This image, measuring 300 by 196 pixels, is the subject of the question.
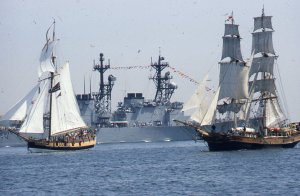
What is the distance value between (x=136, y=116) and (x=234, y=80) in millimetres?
80811

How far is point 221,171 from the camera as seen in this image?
67812 millimetres

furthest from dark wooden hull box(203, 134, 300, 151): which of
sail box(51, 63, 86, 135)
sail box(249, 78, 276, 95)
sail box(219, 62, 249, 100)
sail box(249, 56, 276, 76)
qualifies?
sail box(51, 63, 86, 135)

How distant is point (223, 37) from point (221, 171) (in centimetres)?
4334

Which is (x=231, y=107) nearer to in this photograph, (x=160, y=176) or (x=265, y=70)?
(x=265, y=70)

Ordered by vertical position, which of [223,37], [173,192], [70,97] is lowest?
[173,192]

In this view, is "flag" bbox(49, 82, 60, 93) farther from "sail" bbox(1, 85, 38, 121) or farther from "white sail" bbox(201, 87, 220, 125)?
"white sail" bbox(201, 87, 220, 125)

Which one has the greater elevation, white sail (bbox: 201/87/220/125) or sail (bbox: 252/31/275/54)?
sail (bbox: 252/31/275/54)

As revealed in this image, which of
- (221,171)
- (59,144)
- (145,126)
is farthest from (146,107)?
(221,171)

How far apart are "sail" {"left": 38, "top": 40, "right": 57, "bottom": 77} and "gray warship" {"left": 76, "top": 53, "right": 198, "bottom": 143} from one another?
6294cm

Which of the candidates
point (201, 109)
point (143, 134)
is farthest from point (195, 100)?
point (143, 134)

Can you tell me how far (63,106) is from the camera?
112312mm

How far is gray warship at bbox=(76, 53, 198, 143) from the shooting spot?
178000 mm

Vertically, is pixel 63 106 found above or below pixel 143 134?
above

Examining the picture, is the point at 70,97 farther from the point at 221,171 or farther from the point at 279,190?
the point at 279,190
